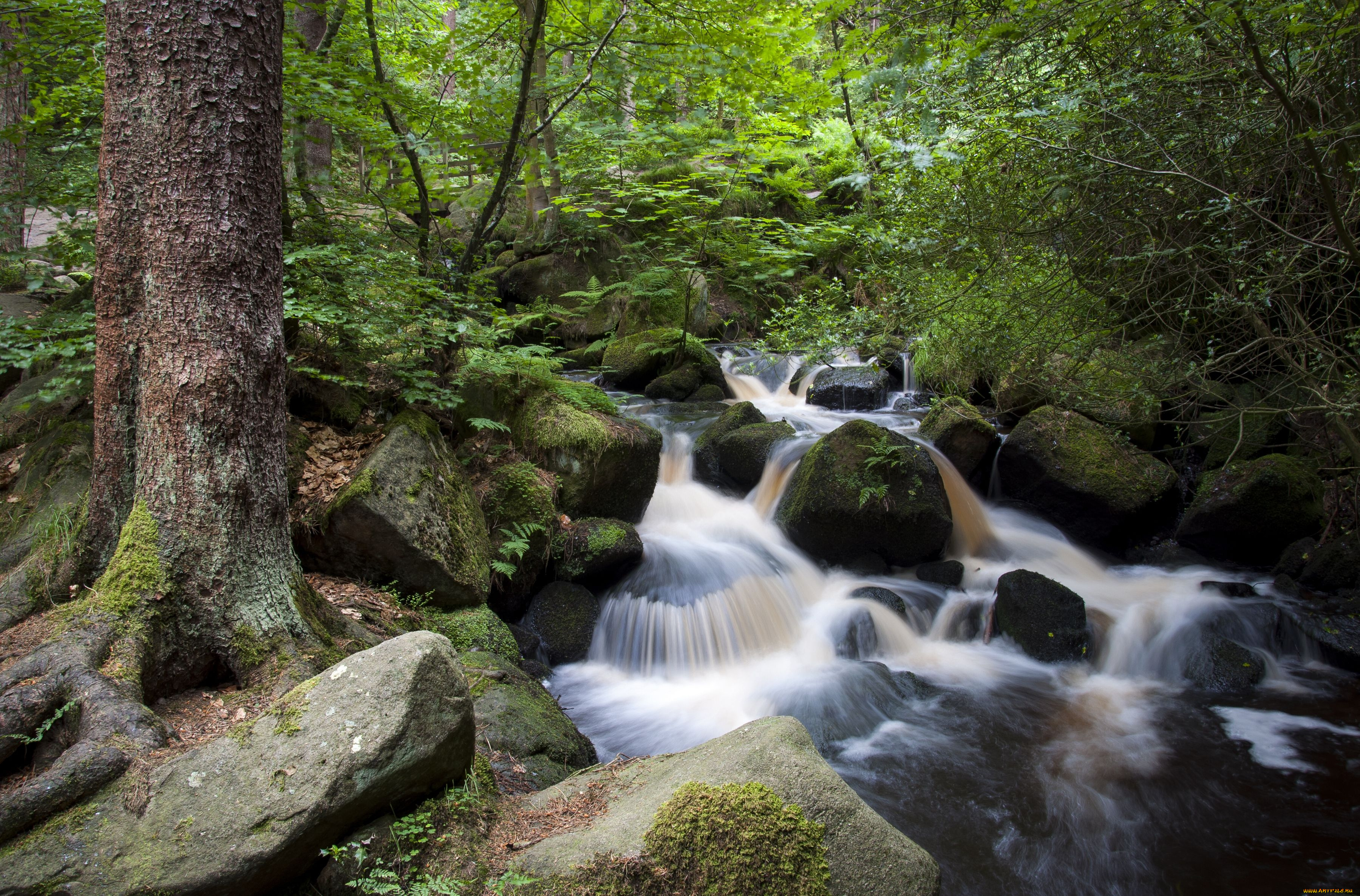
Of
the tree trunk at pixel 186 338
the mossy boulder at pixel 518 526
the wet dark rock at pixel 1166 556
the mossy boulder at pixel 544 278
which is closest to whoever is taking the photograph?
the tree trunk at pixel 186 338

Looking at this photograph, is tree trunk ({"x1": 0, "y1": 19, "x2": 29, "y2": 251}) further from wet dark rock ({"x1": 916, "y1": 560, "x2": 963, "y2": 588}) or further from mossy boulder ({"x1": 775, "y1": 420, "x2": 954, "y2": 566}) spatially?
wet dark rock ({"x1": 916, "y1": 560, "x2": 963, "y2": 588})

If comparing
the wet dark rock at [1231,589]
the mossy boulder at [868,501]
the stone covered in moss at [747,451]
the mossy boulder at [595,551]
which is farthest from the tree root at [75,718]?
the wet dark rock at [1231,589]

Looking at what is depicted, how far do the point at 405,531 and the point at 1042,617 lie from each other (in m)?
5.92

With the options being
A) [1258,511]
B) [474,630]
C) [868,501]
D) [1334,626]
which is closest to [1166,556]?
[1258,511]

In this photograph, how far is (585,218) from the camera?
13914 millimetres

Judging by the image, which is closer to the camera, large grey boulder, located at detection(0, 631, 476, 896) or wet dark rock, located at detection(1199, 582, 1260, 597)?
large grey boulder, located at detection(0, 631, 476, 896)

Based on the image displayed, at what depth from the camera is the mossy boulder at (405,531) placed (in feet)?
16.1

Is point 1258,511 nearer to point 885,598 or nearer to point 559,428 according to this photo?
point 885,598

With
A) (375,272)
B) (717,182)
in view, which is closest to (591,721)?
(375,272)

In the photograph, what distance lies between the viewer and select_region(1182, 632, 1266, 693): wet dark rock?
6.30m

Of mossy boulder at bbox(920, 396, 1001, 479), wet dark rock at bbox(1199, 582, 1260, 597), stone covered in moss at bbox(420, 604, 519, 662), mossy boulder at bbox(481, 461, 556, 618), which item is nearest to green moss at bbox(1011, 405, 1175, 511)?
mossy boulder at bbox(920, 396, 1001, 479)

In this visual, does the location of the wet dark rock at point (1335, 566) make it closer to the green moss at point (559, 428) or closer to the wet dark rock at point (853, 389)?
the wet dark rock at point (853, 389)

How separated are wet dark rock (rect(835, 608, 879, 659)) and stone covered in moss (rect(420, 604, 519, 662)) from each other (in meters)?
3.14

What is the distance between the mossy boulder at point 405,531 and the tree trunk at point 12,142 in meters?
2.81
